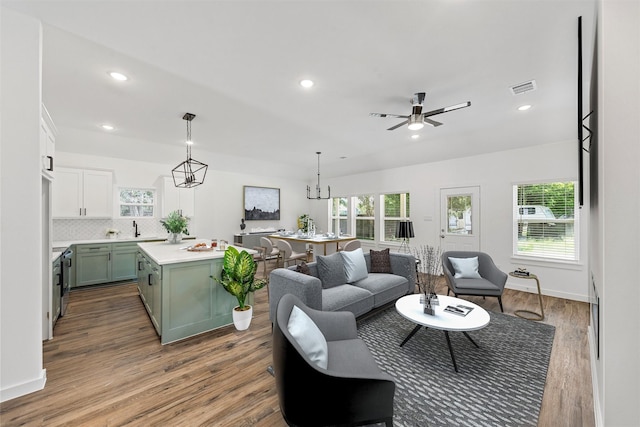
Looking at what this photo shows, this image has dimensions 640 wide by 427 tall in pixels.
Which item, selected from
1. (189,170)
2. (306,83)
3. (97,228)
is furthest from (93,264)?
(306,83)

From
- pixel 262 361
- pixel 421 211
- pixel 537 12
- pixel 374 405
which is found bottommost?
pixel 262 361

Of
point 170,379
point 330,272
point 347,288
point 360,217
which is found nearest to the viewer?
point 170,379

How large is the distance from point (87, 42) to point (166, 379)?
299cm

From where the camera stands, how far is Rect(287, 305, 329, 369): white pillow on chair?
1.50 metres

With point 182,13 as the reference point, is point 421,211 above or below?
below

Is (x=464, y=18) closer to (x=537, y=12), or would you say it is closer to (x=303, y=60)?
(x=537, y=12)

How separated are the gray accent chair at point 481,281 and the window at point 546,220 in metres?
1.39

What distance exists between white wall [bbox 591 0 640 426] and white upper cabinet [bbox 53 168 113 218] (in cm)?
694

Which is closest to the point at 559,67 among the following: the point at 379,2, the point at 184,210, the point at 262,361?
the point at 379,2

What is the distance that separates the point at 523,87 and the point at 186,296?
15.0 ft

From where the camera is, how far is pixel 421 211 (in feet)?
19.9

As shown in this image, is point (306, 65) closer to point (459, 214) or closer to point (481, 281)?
point (481, 281)

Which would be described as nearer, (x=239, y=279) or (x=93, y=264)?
(x=239, y=279)

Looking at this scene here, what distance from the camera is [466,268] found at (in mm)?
3848
